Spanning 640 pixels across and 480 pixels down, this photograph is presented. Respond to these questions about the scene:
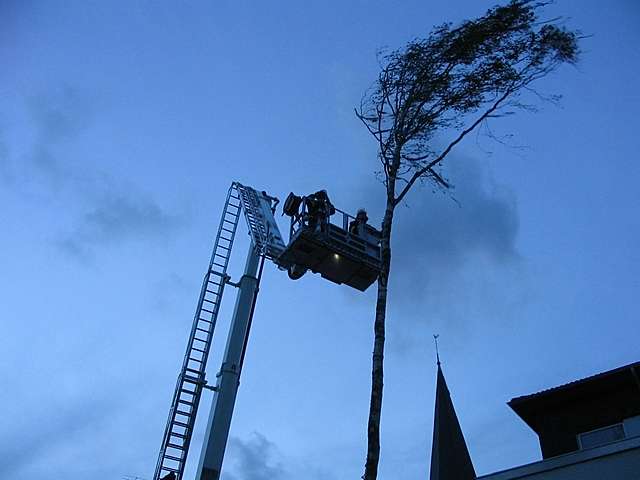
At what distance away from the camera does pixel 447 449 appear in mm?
25438

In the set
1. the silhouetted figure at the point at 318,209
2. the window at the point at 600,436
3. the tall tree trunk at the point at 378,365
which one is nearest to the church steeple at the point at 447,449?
the window at the point at 600,436

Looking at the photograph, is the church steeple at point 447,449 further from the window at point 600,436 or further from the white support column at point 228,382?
the white support column at point 228,382

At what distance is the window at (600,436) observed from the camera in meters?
15.9

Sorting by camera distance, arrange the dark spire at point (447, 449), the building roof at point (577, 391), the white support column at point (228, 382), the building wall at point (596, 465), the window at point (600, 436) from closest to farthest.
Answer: the building wall at point (596, 465) → the white support column at point (228, 382) → the window at point (600, 436) → the building roof at point (577, 391) → the dark spire at point (447, 449)

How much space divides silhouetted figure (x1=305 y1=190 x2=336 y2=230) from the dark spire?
44.6 feet

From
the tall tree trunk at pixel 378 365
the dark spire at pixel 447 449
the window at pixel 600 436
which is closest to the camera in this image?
the tall tree trunk at pixel 378 365

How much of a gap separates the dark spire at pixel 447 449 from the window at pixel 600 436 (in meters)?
8.96

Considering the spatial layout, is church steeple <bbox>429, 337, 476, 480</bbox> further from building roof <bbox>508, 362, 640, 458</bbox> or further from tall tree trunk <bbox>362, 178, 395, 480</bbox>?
tall tree trunk <bbox>362, 178, 395, 480</bbox>

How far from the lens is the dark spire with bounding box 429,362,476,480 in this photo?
24391 millimetres

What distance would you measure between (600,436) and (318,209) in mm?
10028

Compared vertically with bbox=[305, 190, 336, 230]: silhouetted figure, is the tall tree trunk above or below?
below

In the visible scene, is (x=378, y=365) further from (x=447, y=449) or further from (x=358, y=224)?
(x=447, y=449)

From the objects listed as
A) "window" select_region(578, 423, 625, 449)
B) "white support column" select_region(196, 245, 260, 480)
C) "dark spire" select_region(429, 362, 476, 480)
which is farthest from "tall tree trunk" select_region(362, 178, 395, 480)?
"dark spire" select_region(429, 362, 476, 480)

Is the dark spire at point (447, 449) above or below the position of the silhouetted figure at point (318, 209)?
below
